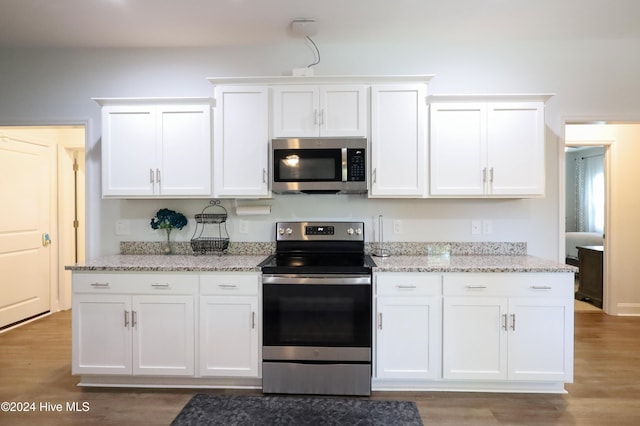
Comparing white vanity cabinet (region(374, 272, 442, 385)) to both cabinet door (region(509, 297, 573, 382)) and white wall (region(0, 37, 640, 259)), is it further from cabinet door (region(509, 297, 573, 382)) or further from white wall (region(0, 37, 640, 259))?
white wall (region(0, 37, 640, 259))

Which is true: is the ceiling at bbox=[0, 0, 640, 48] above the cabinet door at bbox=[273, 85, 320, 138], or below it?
above

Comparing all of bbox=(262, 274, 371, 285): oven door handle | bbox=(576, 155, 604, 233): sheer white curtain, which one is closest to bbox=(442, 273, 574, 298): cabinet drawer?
bbox=(262, 274, 371, 285): oven door handle

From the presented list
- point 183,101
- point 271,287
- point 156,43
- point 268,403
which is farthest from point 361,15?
point 268,403

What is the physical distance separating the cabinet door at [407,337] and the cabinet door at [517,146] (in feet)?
3.50

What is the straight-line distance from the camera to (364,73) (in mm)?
3008

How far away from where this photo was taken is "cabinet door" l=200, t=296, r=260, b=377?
2.44m

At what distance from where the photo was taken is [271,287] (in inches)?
94.7

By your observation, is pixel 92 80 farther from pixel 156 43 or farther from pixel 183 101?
pixel 183 101

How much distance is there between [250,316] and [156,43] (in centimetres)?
236

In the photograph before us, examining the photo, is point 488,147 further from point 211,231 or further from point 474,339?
point 211,231

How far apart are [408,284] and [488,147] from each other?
3.88ft

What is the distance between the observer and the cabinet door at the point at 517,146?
262cm

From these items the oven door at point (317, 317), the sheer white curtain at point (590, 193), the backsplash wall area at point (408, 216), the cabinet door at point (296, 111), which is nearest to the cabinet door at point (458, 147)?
the backsplash wall area at point (408, 216)

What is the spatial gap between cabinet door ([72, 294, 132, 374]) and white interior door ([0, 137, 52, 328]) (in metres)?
1.92
